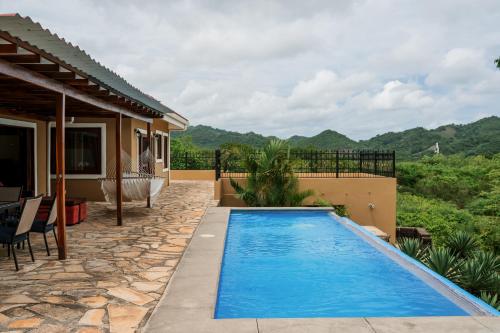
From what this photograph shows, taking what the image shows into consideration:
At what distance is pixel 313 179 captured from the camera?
15.3m

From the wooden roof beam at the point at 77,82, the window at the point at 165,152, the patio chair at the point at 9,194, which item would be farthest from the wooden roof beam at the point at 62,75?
the window at the point at 165,152

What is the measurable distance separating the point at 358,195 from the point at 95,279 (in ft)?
37.8

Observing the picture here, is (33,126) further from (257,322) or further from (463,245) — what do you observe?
(463,245)

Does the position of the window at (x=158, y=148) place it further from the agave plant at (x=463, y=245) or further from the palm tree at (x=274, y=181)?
the agave plant at (x=463, y=245)

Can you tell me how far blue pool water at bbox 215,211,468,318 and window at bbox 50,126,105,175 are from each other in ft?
18.5

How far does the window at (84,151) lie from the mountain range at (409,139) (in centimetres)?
Answer: 2747

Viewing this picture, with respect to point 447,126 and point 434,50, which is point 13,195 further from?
point 447,126

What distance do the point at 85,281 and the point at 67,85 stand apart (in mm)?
2862

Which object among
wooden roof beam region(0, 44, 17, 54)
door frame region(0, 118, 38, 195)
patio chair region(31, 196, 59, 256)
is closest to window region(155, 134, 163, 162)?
door frame region(0, 118, 38, 195)

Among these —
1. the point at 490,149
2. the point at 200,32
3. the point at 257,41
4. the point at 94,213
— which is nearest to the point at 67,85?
the point at 94,213

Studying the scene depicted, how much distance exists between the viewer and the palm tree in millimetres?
13602

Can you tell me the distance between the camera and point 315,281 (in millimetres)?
6375

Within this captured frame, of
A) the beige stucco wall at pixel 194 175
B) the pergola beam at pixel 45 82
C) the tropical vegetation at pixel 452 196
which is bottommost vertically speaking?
the tropical vegetation at pixel 452 196

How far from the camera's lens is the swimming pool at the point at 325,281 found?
5.21m
